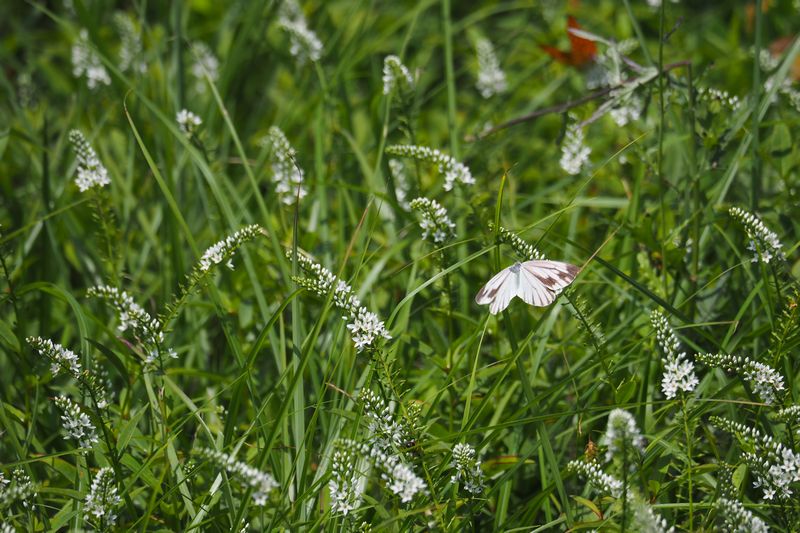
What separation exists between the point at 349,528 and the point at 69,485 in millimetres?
750

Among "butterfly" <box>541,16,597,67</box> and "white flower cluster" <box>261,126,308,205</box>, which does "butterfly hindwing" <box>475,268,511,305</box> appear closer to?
"white flower cluster" <box>261,126,308,205</box>

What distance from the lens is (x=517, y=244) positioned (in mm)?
1572

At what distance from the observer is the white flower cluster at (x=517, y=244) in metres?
1.52

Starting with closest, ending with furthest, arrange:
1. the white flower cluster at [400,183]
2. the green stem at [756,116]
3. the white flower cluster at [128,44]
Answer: the green stem at [756,116] → the white flower cluster at [400,183] → the white flower cluster at [128,44]

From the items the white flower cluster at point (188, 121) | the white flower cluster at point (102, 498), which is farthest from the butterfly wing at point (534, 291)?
the white flower cluster at point (188, 121)

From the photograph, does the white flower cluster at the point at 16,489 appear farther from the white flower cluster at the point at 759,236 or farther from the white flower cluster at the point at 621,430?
the white flower cluster at the point at 759,236

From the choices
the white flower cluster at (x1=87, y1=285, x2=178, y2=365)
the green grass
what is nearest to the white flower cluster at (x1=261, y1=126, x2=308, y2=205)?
the green grass

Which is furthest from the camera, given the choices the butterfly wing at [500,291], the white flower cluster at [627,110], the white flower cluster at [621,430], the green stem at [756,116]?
the white flower cluster at [627,110]

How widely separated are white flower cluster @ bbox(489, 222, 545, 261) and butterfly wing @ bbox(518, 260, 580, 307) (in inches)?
2.4

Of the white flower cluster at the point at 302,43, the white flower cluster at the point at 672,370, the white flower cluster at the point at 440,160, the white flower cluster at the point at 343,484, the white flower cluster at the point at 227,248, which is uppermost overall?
the white flower cluster at the point at 302,43

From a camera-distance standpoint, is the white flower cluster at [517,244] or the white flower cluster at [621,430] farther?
the white flower cluster at [517,244]

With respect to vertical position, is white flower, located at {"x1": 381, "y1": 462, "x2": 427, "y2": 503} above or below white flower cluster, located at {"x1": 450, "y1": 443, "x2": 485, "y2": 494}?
below

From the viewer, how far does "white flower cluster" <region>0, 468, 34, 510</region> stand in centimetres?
136

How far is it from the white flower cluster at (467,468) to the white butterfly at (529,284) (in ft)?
0.90
